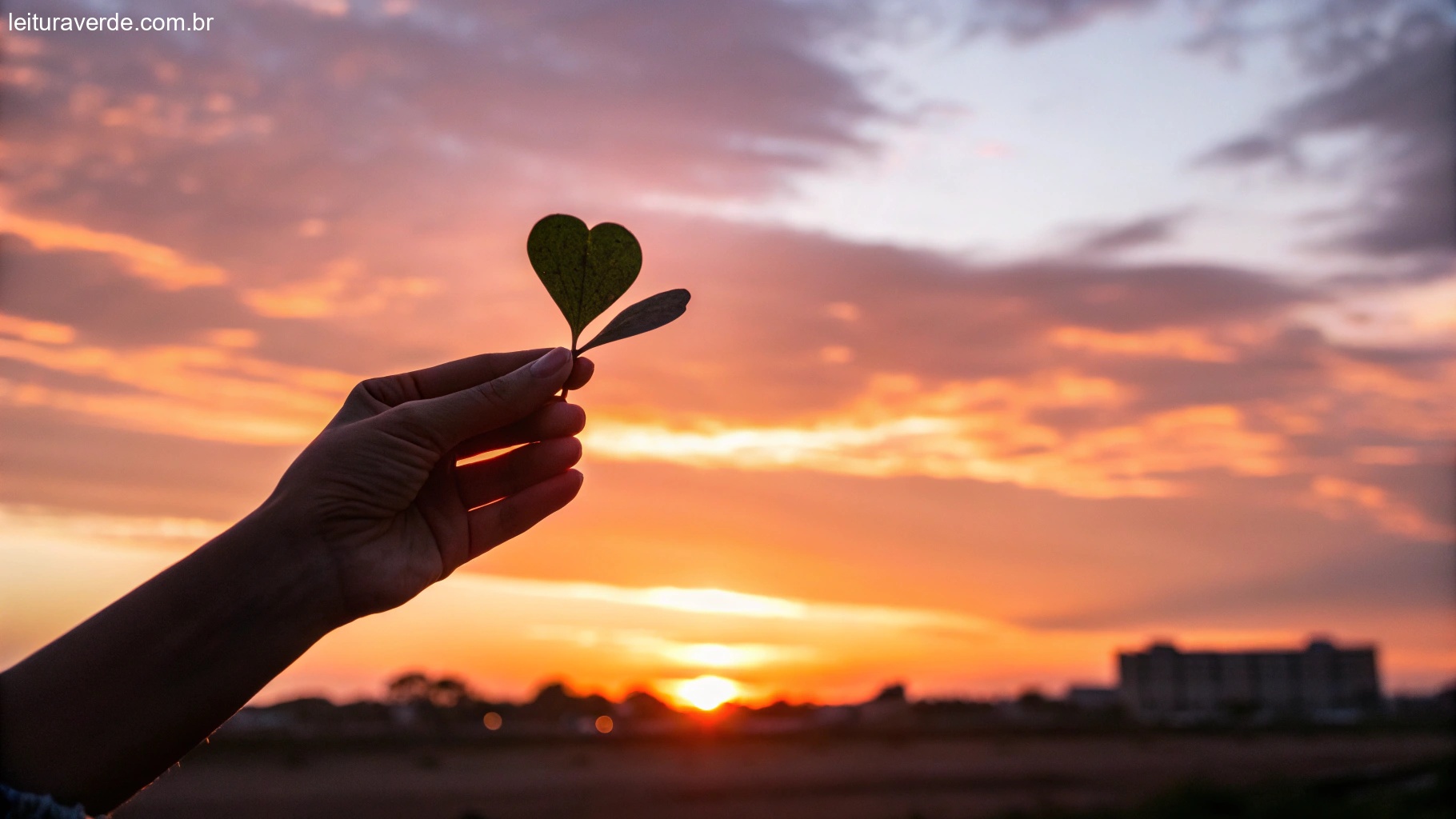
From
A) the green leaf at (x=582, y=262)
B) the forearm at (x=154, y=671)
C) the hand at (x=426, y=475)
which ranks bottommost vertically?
the forearm at (x=154, y=671)

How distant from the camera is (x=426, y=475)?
2.30 m

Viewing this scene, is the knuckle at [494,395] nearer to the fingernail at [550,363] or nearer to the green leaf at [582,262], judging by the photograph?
the fingernail at [550,363]

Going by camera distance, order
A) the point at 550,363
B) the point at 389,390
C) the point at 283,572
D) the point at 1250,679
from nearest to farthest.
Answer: the point at 283,572 < the point at 550,363 < the point at 389,390 < the point at 1250,679

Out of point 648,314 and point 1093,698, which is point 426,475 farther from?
point 1093,698

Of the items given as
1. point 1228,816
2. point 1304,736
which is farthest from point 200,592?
point 1304,736

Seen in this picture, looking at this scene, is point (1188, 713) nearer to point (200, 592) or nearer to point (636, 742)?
point (636, 742)

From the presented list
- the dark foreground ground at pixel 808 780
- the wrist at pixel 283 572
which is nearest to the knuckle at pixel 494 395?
the wrist at pixel 283 572

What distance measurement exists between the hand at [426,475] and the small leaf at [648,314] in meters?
0.13

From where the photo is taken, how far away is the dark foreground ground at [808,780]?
26031 millimetres

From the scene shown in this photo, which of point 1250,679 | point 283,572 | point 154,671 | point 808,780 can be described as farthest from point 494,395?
point 1250,679

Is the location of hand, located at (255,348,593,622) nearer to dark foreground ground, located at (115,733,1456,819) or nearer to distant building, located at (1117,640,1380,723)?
dark foreground ground, located at (115,733,1456,819)

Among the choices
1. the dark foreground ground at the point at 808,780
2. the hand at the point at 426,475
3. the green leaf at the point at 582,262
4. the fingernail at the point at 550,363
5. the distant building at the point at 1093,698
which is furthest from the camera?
the distant building at the point at 1093,698

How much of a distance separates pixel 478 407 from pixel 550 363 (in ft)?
0.61

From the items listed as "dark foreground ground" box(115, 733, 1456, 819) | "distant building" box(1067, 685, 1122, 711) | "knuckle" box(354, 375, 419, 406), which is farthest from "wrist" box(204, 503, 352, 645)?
"distant building" box(1067, 685, 1122, 711)
